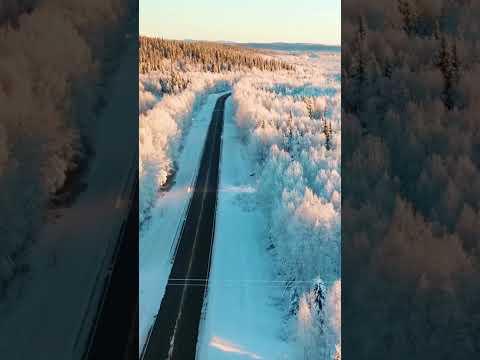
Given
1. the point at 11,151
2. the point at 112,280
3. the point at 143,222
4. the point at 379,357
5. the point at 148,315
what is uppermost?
the point at 11,151

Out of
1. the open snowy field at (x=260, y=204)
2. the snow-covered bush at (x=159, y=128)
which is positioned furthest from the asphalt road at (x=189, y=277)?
the snow-covered bush at (x=159, y=128)

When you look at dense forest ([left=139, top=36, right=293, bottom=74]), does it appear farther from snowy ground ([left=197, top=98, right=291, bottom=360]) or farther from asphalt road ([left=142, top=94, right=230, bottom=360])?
snowy ground ([left=197, top=98, right=291, bottom=360])

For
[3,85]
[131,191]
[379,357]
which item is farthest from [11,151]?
[379,357]

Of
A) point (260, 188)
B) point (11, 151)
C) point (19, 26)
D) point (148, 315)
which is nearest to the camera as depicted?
point (11, 151)

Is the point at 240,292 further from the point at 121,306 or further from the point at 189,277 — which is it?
the point at 121,306

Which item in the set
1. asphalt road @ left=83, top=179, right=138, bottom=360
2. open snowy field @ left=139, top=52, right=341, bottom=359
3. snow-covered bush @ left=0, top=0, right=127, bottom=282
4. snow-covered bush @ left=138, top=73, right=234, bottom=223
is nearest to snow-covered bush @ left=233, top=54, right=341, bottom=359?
open snowy field @ left=139, top=52, right=341, bottom=359

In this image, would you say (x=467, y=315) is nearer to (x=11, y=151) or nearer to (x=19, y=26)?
(x=11, y=151)
